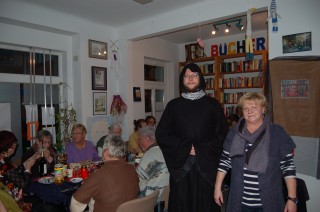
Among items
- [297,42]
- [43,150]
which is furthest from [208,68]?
[43,150]

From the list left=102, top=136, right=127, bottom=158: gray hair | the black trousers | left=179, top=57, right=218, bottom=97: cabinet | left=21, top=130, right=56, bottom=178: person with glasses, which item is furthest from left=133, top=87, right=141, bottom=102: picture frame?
the black trousers

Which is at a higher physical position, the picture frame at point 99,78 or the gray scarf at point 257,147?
the picture frame at point 99,78

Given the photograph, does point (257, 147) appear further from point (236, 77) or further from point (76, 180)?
point (236, 77)

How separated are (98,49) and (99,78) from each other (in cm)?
54

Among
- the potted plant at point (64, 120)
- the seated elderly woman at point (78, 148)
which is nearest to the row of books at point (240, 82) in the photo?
the potted plant at point (64, 120)

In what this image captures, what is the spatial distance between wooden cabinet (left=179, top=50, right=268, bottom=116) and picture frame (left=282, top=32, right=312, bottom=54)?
93.2 inches

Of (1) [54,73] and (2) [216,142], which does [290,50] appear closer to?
(2) [216,142]

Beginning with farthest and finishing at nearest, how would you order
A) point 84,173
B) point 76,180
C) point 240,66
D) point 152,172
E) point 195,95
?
point 240,66 → point 84,173 → point 76,180 → point 152,172 → point 195,95

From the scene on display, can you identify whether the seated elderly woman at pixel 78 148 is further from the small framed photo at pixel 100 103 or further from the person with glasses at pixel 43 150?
the small framed photo at pixel 100 103

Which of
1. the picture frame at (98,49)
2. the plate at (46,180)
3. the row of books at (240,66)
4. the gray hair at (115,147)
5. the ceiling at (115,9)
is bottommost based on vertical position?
the plate at (46,180)

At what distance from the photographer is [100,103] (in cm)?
479

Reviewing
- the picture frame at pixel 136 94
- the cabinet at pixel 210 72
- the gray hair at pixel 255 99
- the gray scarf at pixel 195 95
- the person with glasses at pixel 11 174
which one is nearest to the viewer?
the gray hair at pixel 255 99

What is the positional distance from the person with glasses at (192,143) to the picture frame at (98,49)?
9.86 ft

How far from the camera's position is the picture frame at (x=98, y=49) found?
181 inches
